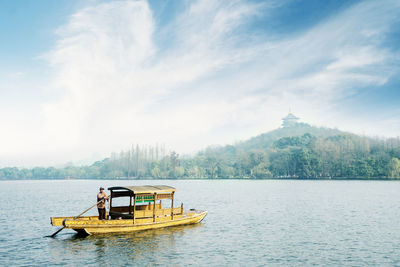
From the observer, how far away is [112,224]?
2650cm

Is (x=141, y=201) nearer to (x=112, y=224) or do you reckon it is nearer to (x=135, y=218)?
(x=135, y=218)

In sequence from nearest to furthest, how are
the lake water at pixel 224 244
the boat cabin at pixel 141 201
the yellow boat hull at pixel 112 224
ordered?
the lake water at pixel 224 244, the yellow boat hull at pixel 112 224, the boat cabin at pixel 141 201

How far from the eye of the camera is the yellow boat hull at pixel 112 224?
24.8 metres

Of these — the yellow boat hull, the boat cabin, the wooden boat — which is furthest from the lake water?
the boat cabin

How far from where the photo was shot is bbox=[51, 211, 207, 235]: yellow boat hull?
A: 24.8 meters

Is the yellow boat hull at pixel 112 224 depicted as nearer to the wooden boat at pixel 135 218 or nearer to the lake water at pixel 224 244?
the wooden boat at pixel 135 218

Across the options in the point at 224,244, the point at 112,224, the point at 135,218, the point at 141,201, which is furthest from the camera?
the point at 135,218

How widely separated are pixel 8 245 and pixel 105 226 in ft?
24.1

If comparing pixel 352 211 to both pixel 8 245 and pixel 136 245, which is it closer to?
pixel 136 245

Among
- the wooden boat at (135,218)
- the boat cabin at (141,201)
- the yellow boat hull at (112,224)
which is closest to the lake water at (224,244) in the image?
the yellow boat hull at (112,224)

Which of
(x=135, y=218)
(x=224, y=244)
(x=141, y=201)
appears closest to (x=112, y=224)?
(x=135, y=218)

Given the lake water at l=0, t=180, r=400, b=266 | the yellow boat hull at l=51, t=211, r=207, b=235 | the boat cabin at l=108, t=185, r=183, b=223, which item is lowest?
the lake water at l=0, t=180, r=400, b=266

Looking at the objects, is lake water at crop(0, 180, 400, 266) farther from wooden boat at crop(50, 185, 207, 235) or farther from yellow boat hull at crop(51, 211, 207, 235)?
wooden boat at crop(50, 185, 207, 235)

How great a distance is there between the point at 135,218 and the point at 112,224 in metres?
2.33
